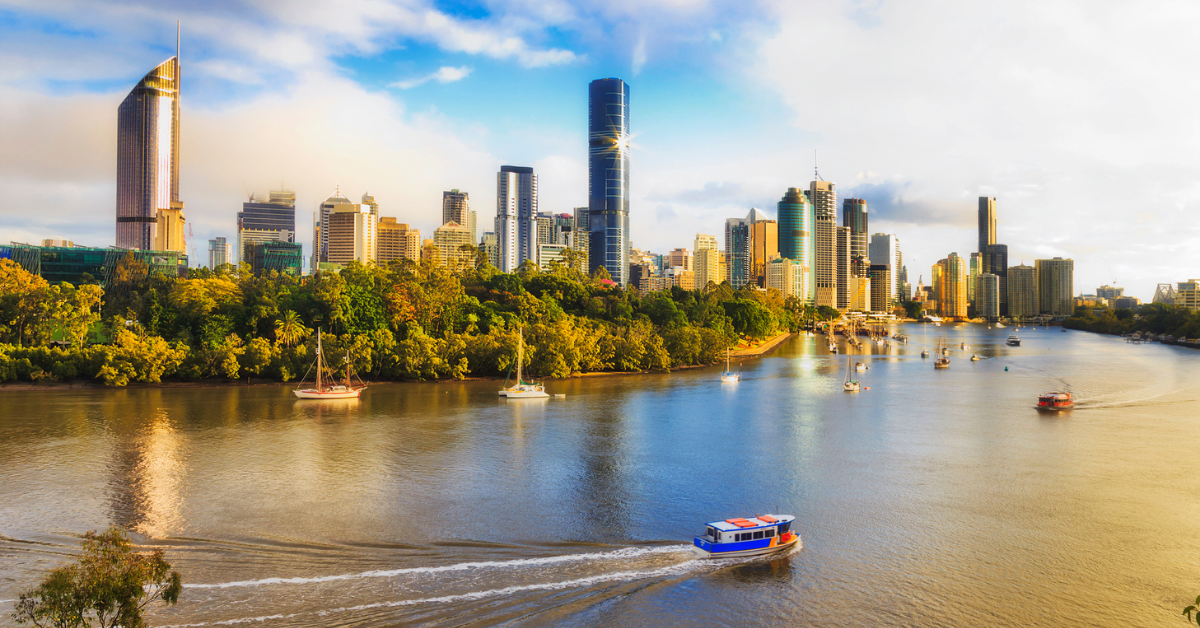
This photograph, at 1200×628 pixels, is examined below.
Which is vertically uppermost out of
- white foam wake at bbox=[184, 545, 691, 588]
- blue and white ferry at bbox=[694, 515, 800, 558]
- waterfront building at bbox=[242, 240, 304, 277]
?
waterfront building at bbox=[242, 240, 304, 277]

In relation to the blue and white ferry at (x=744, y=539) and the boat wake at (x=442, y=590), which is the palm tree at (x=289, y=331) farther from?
the blue and white ferry at (x=744, y=539)

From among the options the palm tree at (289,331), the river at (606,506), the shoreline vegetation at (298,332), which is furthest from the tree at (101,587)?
the palm tree at (289,331)

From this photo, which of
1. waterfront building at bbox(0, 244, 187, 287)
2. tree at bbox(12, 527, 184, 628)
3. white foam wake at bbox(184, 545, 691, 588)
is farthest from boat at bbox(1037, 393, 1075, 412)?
waterfront building at bbox(0, 244, 187, 287)

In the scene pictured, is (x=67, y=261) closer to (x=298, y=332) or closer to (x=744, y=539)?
(x=298, y=332)

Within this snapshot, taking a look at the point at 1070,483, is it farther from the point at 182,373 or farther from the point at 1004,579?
the point at 182,373

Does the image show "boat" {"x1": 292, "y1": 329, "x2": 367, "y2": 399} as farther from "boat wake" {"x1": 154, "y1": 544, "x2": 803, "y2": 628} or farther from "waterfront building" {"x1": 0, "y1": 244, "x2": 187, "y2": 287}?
"waterfront building" {"x1": 0, "y1": 244, "x2": 187, "y2": 287}

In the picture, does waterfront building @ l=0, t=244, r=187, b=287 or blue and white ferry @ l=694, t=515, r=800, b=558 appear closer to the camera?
blue and white ferry @ l=694, t=515, r=800, b=558
